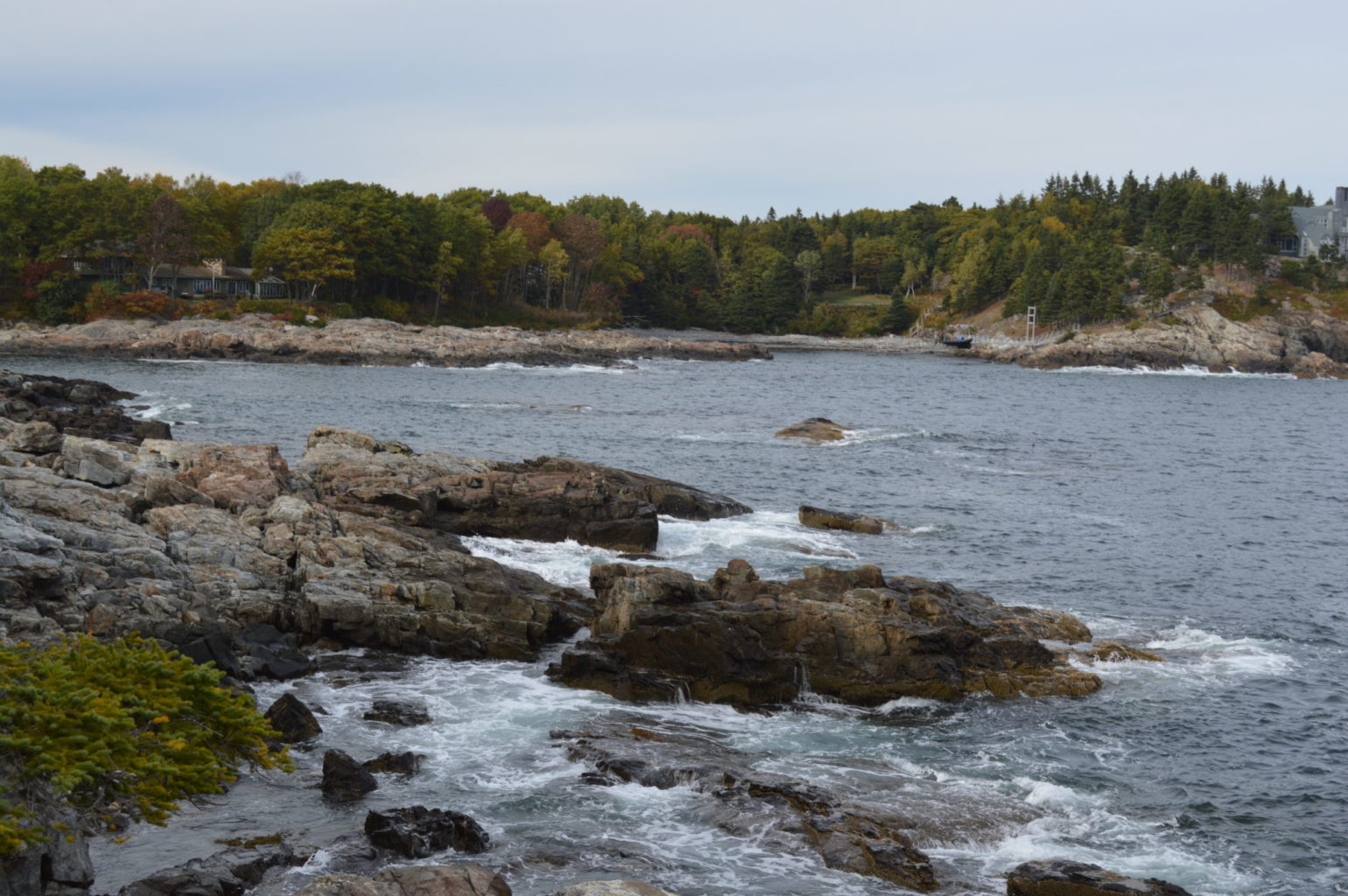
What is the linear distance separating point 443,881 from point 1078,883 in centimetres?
A: 871

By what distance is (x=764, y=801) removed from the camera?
18375 mm

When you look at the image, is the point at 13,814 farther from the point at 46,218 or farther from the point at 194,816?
the point at 46,218

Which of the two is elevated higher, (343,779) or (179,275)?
(179,275)

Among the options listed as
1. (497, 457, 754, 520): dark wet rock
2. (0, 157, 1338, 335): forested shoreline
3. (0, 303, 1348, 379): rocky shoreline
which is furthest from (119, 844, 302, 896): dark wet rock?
(0, 157, 1338, 335): forested shoreline

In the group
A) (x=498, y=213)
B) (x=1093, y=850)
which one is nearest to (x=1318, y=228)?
(x=498, y=213)

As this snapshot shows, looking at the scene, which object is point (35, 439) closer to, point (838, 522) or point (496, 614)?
point (496, 614)

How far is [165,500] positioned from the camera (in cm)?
2939

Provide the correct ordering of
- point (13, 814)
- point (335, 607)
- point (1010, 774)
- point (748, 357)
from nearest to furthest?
point (13, 814)
point (1010, 774)
point (335, 607)
point (748, 357)

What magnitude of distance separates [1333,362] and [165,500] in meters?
148

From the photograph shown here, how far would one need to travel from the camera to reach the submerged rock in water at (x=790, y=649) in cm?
2448

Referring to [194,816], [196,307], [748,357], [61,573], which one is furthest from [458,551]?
[748,357]

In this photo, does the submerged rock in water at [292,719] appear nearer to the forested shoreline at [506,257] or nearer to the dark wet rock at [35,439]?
the dark wet rock at [35,439]

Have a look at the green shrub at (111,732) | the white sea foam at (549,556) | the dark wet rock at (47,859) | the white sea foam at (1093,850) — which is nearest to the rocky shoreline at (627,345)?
the white sea foam at (549,556)

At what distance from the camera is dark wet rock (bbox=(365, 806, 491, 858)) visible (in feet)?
52.3
